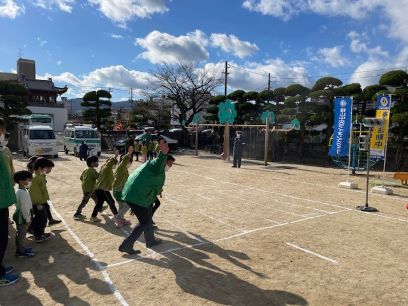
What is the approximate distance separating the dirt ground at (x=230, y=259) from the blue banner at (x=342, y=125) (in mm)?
3630

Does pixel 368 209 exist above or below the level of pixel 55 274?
above

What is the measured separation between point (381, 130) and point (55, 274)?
1023 cm

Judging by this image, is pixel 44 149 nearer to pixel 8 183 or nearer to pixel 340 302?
pixel 8 183

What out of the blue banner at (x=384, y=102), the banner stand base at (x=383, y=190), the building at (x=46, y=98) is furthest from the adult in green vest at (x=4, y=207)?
the building at (x=46, y=98)

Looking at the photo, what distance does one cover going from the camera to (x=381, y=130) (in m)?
11.1

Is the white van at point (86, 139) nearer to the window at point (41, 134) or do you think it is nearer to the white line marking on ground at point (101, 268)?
the window at point (41, 134)

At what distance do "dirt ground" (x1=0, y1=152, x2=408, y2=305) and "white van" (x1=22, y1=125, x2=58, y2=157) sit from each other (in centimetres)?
1233

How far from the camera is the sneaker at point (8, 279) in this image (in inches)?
166

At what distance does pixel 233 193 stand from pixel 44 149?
551 inches

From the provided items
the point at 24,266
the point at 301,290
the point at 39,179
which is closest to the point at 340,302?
the point at 301,290

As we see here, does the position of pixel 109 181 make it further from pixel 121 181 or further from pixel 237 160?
pixel 237 160

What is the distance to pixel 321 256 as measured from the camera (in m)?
5.22

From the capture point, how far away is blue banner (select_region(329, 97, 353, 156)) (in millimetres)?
12078

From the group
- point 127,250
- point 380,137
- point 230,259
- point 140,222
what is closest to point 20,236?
point 127,250
